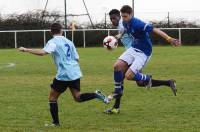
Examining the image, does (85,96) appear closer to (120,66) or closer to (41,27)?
(120,66)

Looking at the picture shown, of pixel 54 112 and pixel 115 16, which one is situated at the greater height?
pixel 115 16

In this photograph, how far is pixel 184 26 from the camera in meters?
44.2

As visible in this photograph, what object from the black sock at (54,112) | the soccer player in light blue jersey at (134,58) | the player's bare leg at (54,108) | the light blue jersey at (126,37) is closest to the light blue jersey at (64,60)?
the player's bare leg at (54,108)

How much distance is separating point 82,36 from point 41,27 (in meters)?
3.95

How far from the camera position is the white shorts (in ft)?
37.2

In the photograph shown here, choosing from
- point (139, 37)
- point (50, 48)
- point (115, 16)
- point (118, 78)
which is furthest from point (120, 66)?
point (50, 48)

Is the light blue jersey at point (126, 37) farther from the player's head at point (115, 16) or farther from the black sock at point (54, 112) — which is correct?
the black sock at point (54, 112)

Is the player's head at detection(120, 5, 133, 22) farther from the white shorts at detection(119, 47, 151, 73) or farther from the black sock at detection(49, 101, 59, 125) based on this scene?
the black sock at detection(49, 101, 59, 125)

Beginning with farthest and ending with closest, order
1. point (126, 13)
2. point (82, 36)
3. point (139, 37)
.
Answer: point (82, 36) → point (139, 37) → point (126, 13)

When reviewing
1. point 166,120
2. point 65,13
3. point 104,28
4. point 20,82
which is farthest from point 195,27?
point 166,120

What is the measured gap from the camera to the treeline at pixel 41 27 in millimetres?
42809

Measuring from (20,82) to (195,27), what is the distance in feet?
91.9

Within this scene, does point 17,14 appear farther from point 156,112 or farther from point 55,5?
point 156,112

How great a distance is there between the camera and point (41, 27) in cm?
4538
